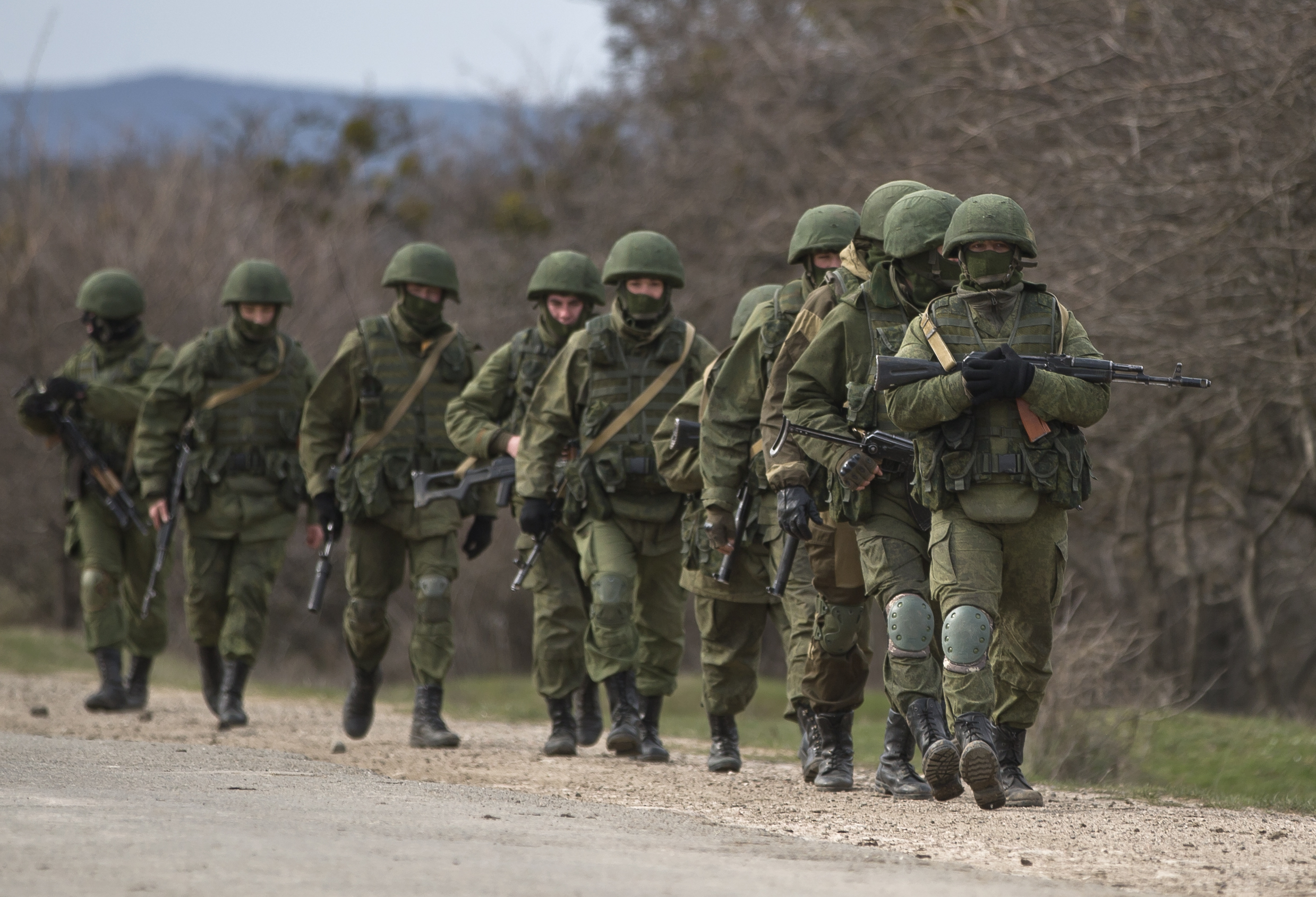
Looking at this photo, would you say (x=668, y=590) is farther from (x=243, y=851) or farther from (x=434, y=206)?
(x=434, y=206)

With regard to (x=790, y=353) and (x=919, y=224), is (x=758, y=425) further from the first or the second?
(x=919, y=224)

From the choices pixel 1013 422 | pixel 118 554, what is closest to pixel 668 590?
pixel 1013 422

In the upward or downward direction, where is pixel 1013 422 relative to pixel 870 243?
downward

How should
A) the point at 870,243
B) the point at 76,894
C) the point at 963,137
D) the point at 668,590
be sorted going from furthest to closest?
the point at 963,137 < the point at 668,590 < the point at 870,243 < the point at 76,894

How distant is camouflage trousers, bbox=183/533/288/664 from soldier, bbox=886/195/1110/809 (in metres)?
4.77

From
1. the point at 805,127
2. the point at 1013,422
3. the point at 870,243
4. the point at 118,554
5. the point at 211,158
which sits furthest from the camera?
the point at 211,158

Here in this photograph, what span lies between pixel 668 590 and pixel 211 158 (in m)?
22.7

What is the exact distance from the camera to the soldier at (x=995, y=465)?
19.3 feet

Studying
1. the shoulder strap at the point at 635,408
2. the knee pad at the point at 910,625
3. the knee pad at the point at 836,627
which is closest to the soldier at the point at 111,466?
the shoulder strap at the point at 635,408

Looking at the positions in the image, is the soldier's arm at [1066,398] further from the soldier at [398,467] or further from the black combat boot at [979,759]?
the soldier at [398,467]

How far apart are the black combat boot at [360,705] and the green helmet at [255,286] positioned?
2.22 meters

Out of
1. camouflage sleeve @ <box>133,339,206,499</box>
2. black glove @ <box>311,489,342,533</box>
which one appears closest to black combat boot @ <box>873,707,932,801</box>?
black glove @ <box>311,489,342,533</box>

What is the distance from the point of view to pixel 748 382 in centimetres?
746

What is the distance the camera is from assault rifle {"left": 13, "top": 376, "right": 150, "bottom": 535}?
10.6 m
